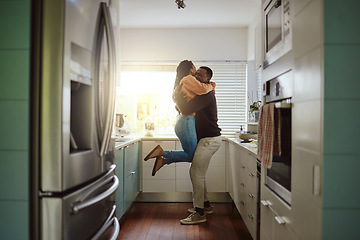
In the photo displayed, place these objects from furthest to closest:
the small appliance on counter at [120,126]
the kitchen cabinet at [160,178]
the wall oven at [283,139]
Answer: the kitchen cabinet at [160,178] < the small appliance on counter at [120,126] < the wall oven at [283,139]

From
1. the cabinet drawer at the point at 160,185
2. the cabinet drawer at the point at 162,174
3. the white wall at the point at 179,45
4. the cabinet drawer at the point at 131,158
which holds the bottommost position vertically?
the cabinet drawer at the point at 160,185

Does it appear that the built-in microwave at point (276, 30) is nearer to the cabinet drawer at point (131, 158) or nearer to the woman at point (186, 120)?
the woman at point (186, 120)

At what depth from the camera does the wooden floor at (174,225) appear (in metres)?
2.82

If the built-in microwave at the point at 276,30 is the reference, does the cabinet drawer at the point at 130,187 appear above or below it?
below

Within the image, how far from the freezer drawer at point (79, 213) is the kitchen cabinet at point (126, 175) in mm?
1083

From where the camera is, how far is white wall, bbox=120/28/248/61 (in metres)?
4.32

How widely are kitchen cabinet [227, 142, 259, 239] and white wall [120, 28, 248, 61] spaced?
55.5 inches

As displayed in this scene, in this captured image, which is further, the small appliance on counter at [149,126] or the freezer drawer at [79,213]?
the small appliance on counter at [149,126]

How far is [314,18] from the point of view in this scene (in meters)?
1.16

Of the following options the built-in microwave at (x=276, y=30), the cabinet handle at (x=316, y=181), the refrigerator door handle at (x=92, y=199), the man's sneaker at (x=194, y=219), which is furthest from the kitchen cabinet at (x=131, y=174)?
the cabinet handle at (x=316, y=181)
